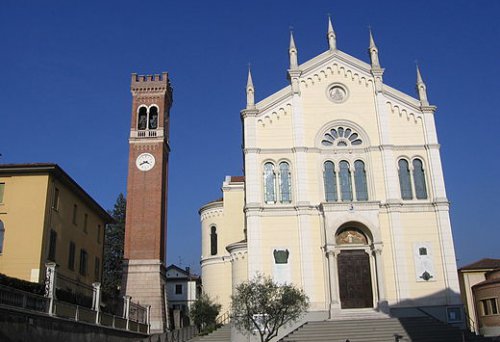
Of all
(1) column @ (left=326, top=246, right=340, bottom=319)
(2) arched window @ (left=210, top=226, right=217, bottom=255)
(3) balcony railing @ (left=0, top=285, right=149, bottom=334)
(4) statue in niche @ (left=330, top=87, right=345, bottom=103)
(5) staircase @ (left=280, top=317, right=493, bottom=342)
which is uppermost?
(4) statue in niche @ (left=330, top=87, right=345, bottom=103)

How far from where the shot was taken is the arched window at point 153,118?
5222 centimetres

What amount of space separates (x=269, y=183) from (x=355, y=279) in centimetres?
765

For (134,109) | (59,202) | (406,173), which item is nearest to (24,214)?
(59,202)

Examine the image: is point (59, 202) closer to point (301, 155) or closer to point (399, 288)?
point (301, 155)

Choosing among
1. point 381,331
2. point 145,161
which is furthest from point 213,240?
point 381,331

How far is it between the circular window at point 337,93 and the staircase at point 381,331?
14028mm

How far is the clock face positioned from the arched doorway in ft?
79.1

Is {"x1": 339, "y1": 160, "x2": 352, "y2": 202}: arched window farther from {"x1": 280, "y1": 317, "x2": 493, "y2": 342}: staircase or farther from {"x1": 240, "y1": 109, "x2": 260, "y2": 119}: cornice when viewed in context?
{"x1": 280, "y1": 317, "x2": 493, "y2": 342}: staircase

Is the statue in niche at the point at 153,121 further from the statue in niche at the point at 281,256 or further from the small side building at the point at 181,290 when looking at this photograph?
the small side building at the point at 181,290

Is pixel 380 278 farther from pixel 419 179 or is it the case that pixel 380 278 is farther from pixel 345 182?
pixel 419 179

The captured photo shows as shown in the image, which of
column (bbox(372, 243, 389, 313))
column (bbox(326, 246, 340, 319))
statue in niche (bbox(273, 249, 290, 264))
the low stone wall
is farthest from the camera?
statue in niche (bbox(273, 249, 290, 264))

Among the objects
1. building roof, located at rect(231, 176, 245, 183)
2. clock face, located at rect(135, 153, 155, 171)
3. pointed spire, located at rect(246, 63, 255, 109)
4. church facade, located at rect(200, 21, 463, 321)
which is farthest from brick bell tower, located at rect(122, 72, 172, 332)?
pointed spire, located at rect(246, 63, 255, 109)

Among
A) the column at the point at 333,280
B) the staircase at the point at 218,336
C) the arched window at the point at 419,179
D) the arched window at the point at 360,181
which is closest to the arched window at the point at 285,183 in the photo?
the column at the point at 333,280

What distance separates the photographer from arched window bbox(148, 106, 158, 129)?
5222 cm
